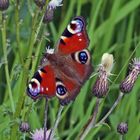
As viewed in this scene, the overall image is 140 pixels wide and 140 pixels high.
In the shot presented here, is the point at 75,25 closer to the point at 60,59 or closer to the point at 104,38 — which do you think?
the point at 60,59

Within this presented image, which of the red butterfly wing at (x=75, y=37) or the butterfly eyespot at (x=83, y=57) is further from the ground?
the red butterfly wing at (x=75, y=37)

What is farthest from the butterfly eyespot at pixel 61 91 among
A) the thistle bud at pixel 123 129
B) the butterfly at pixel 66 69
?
the thistle bud at pixel 123 129

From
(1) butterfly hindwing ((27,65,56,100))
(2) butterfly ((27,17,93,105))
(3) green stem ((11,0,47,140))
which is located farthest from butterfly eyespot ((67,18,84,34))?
(1) butterfly hindwing ((27,65,56,100))

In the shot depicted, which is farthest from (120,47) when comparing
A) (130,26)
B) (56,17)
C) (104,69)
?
(104,69)

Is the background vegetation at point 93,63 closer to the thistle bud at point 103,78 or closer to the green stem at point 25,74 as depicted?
the green stem at point 25,74

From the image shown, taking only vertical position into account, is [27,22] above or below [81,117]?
above

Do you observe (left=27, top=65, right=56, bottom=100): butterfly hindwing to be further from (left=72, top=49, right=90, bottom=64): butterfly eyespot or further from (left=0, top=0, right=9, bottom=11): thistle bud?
(left=0, top=0, right=9, bottom=11): thistle bud
